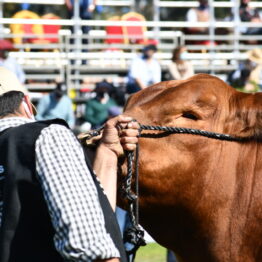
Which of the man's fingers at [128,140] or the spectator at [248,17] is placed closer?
the man's fingers at [128,140]

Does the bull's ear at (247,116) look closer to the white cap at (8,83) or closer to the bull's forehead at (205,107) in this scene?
the bull's forehead at (205,107)

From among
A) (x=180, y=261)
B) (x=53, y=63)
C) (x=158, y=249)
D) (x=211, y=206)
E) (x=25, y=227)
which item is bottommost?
(x=158, y=249)

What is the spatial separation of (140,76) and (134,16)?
4.42m

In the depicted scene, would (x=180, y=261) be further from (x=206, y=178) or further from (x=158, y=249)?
(x=158, y=249)

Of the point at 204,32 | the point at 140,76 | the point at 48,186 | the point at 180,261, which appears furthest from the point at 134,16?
the point at 48,186

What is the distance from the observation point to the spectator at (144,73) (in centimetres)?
1217

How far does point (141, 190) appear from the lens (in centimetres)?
370

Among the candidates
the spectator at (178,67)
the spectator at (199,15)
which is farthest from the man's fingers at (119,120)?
the spectator at (199,15)

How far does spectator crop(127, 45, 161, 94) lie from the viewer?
12172 millimetres

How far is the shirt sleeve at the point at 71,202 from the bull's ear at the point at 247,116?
1.22m

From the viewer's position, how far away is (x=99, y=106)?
11891mm

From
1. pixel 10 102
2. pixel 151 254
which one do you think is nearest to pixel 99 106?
pixel 151 254

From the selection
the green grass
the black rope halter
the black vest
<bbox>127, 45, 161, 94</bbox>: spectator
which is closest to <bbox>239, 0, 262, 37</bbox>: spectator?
<bbox>127, 45, 161, 94</bbox>: spectator

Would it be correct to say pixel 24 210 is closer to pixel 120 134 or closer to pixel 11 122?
pixel 11 122
